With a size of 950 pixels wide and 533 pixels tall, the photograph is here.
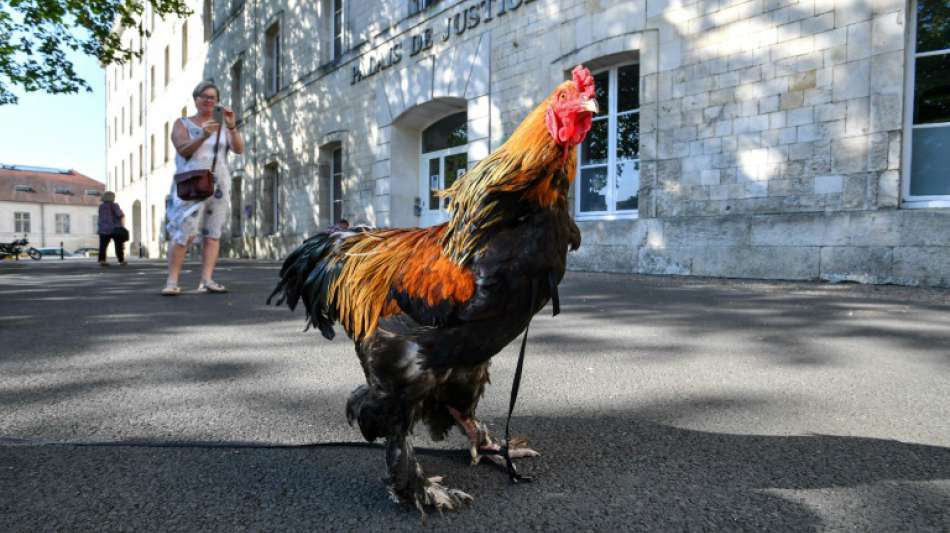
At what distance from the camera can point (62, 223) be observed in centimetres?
5903

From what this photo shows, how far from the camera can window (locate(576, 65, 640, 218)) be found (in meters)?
8.72

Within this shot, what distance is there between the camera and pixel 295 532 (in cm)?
141

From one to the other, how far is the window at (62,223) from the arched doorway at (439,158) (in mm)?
63441

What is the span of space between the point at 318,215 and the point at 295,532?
15.2m

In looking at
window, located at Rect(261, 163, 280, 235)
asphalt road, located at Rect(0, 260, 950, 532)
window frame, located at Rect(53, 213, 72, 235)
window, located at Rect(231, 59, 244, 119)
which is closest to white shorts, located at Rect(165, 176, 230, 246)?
asphalt road, located at Rect(0, 260, 950, 532)

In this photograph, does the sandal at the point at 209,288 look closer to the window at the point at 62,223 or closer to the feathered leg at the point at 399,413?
the feathered leg at the point at 399,413

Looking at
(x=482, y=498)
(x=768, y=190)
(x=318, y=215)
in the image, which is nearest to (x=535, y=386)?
(x=482, y=498)

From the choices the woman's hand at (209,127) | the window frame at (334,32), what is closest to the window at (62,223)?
the window frame at (334,32)

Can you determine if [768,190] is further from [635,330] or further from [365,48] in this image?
[365,48]

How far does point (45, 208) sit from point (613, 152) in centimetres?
7056

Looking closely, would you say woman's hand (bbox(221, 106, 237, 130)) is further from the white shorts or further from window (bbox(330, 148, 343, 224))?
window (bbox(330, 148, 343, 224))

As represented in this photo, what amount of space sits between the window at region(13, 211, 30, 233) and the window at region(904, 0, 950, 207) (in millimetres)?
73325

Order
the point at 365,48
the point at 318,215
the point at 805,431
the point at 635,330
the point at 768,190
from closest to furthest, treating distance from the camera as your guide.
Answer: the point at 805,431 < the point at 635,330 < the point at 768,190 < the point at 365,48 < the point at 318,215

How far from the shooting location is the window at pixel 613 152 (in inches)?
343
